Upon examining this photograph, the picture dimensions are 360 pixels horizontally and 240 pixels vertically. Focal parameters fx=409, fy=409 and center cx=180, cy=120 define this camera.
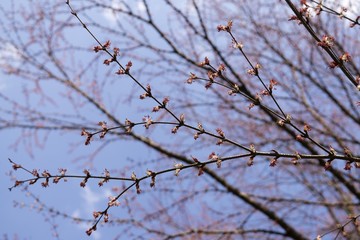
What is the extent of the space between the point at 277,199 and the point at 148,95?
178 inches

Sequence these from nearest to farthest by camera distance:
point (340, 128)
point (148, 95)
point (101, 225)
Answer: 1. point (148, 95)
2. point (101, 225)
3. point (340, 128)

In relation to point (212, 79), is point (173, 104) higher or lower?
higher

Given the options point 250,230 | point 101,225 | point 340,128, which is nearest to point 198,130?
point 101,225

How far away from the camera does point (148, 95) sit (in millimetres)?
1740

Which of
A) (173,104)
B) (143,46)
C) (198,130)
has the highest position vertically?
(143,46)

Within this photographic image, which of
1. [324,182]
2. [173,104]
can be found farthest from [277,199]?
[173,104]

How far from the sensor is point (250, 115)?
635cm

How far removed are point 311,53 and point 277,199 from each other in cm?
234

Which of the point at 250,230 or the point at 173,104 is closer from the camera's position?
the point at 250,230

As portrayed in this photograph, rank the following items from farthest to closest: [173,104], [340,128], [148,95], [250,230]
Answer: [340,128]
[173,104]
[250,230]
[148,95]

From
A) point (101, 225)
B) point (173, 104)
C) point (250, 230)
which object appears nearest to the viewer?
point (101, 225)

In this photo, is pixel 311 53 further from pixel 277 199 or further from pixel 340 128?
pixel 277 199

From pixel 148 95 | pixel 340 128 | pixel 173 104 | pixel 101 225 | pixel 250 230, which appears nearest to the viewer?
pixel 148 95

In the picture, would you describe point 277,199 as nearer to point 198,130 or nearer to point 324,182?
point 324,182
